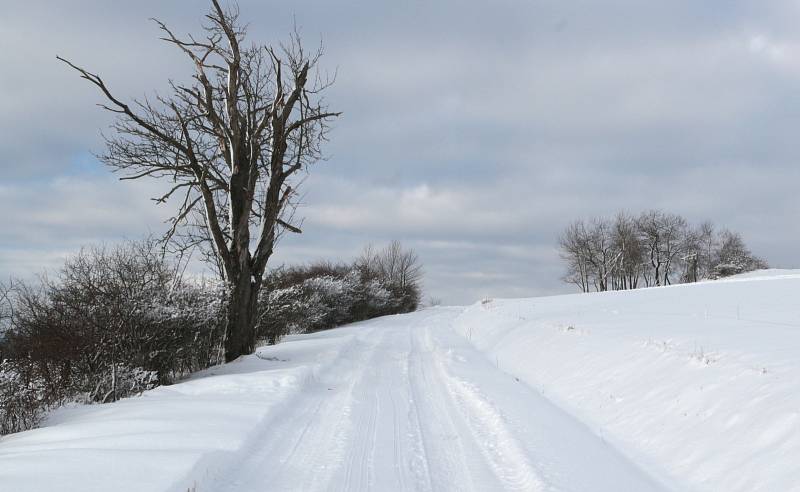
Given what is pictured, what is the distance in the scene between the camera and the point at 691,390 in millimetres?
5977

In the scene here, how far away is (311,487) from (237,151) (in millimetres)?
10475

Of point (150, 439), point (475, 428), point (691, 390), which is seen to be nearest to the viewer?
point (150, 439)

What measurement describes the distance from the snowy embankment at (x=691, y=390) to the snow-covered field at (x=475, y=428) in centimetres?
2

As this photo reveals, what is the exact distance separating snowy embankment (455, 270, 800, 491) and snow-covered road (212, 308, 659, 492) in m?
0.47

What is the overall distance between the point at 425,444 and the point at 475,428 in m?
0.95

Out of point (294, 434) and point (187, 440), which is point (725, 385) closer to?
point (294, 434)

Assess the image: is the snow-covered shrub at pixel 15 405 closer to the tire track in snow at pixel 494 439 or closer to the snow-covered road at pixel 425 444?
the snow-covered road at pixel 425 444

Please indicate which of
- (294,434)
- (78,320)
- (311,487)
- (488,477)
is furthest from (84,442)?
(78,320)

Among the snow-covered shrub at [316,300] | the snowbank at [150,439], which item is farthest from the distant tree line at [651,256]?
the snowbank at [150,439]

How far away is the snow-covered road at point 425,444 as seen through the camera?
174 inches

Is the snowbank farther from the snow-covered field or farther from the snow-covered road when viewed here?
the snow-covered road

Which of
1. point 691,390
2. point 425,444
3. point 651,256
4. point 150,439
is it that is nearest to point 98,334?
point 150,439

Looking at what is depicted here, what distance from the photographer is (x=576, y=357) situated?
379 inches

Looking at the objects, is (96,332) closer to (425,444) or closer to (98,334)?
(98,334)
